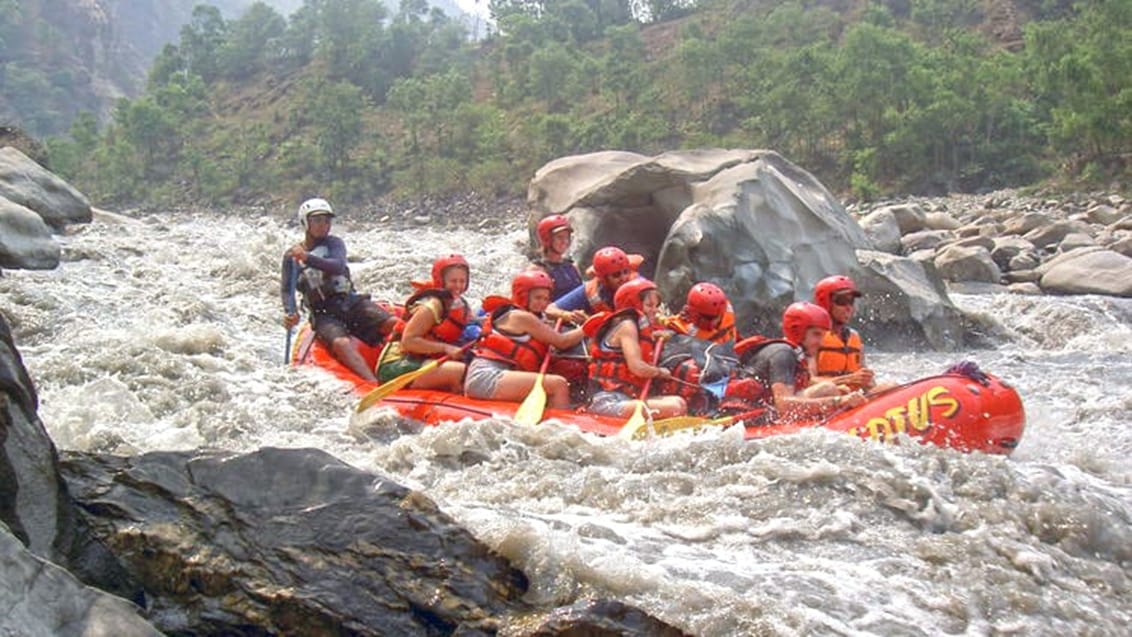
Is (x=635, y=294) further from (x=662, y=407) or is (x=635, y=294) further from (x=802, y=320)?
(x=802, y=320)

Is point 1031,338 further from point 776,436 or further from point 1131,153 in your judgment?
point 1131,153

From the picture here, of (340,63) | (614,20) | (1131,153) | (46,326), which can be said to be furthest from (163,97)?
(46,326)

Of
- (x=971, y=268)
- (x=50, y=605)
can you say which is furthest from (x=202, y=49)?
(x=50, y=605)

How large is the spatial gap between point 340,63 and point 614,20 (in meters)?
11.4

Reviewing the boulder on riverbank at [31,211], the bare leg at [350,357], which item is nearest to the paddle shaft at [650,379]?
the bare leg at [350,357]

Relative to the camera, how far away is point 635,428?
5512 mm

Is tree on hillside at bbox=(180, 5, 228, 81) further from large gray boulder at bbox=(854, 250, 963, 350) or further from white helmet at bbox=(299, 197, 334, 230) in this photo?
white helmet at bbox=(299, 197, 334, 230)

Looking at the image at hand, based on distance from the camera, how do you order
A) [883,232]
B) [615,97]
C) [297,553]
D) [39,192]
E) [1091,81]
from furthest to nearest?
[615,97] < [1091,81] < [883,232] < [39,192] < [297,553]

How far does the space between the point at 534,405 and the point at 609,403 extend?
40 cm

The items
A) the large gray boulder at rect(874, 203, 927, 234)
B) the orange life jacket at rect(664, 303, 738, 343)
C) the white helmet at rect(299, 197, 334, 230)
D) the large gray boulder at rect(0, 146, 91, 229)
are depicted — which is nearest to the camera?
the orange life jacket at rect(664, 303, 738, 343)

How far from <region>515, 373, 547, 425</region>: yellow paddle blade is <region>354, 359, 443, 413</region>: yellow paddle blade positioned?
74cm

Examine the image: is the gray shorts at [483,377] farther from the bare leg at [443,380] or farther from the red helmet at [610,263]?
the red helmet at [610,263]

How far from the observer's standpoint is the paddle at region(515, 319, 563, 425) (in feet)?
18.9

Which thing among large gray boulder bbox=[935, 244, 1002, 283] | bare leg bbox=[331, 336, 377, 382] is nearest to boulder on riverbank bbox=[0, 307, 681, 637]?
bare leg bbox=[331, 336, 377, 382]
